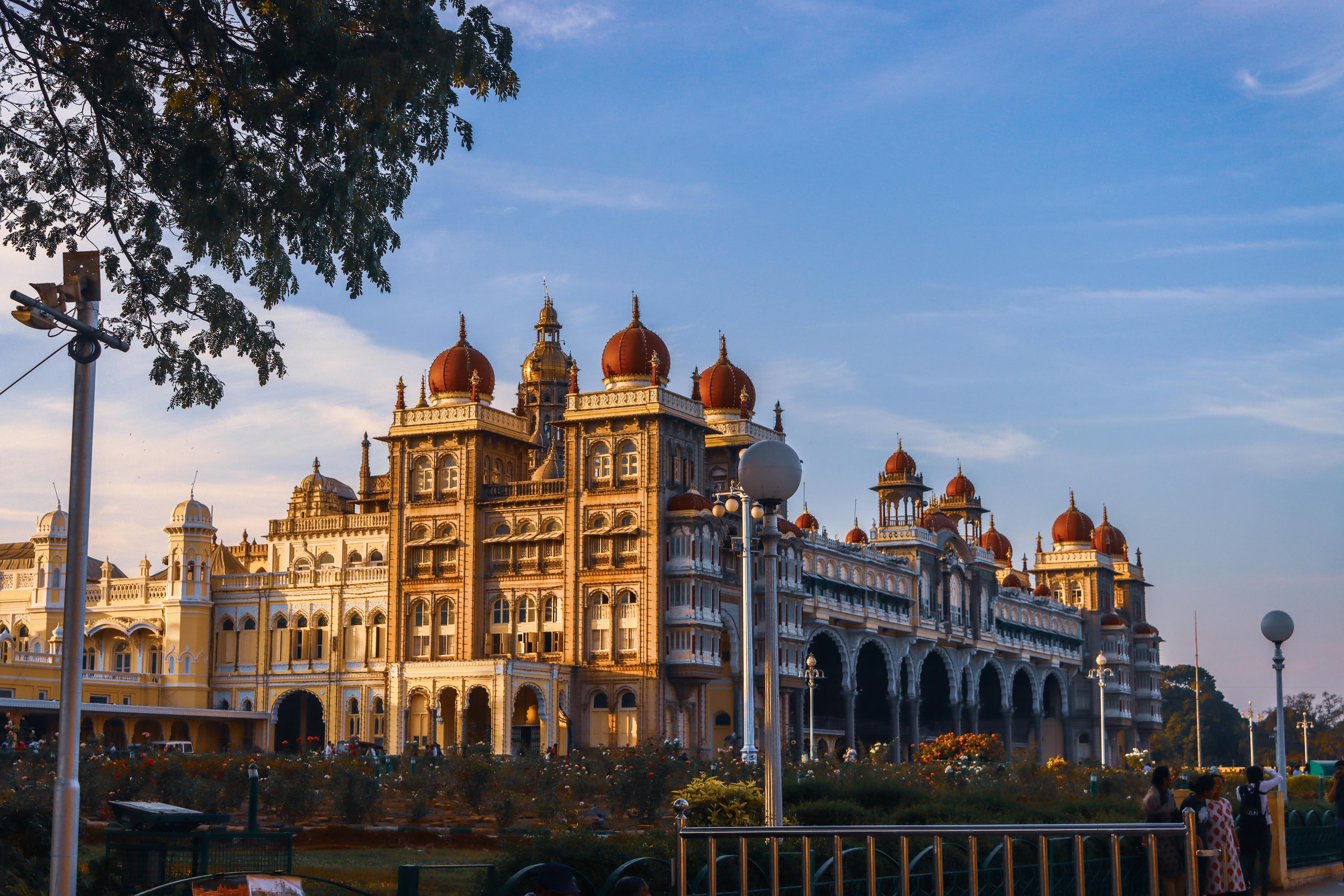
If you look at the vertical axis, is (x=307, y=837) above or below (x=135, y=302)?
below

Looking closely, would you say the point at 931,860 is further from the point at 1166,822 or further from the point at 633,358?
the point at 633,358

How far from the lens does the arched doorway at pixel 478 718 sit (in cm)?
6097

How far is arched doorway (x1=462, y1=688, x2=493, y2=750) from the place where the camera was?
6097 centimetres

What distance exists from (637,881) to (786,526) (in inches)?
2063

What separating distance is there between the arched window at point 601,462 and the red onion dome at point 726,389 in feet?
30.3

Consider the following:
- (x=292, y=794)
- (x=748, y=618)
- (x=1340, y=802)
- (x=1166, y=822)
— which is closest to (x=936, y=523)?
(x=748, y=618)

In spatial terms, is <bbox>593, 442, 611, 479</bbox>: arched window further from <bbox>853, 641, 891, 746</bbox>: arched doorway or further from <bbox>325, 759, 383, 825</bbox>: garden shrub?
<bbox>325, 759, 383, 825</bbox>: garden shrub

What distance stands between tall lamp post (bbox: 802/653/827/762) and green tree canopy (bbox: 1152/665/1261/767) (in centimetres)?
5017

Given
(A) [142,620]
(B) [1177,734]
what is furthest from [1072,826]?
(B) [1177,734]

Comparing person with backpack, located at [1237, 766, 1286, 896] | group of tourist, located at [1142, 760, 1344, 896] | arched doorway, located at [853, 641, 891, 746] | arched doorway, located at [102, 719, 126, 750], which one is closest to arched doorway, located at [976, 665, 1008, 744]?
arched doorway, located at [853, 641, 891, 746]

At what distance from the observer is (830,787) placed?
69.9ft

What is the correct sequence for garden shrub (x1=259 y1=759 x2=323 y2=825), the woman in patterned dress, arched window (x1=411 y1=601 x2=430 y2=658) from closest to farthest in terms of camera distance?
the woman in patterned dress < garden shrub (x1=259 y1=759 x2=323 y2=825) < arched window (x1=411 y1=601 x2=430 y2=658)

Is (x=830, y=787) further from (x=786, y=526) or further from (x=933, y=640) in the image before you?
(x=933, y=640)

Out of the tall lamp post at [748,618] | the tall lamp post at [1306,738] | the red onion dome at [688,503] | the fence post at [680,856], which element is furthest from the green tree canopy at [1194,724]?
the fence post at [680,856]
